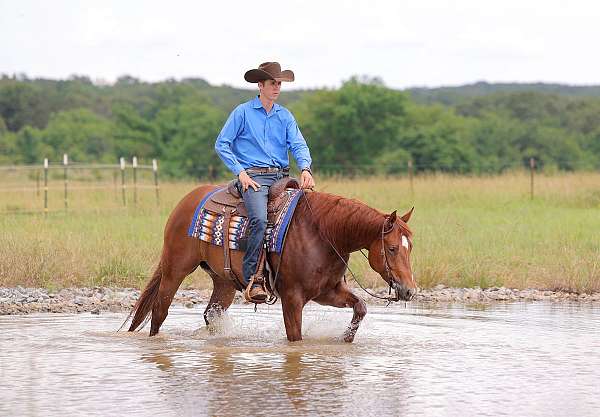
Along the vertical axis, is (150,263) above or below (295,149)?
below

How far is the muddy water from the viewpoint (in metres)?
6.47

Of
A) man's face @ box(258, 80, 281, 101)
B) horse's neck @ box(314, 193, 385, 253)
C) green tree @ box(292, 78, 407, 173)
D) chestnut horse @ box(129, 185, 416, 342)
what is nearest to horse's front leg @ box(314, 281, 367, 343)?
chestnut horse @ box(129, 185, 416, 342)

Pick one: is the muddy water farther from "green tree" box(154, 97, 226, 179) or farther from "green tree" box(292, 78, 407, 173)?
"green tree" box(292, 78, 407, 173)

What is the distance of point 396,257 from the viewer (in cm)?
805

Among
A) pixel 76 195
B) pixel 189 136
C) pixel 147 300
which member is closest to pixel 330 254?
pixel 147 300

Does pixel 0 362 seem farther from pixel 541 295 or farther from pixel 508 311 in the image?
pixel 541 295

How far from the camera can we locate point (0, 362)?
26.5ft

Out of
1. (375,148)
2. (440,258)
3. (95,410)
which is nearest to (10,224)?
(440,258)

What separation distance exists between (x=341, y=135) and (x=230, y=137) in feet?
137

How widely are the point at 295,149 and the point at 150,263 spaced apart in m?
5.37

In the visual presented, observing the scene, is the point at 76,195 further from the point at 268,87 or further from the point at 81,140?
the point at 81,140

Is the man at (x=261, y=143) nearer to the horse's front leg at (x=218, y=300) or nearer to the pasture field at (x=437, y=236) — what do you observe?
the horse's front leg at (x=218, y=300)

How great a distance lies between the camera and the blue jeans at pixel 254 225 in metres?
8.45

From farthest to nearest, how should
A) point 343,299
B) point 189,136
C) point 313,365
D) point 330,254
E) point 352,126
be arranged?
point 189,136 < point 352,126 < point 343,299 < point 330,254 < point 313,365
